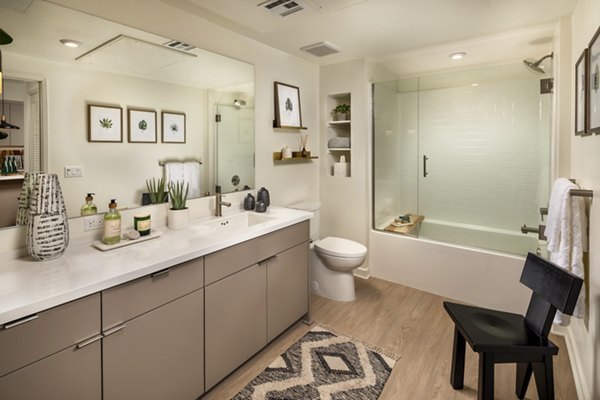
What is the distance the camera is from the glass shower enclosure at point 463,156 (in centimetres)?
322

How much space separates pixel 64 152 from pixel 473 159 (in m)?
3.83

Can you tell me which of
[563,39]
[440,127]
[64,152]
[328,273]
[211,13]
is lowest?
[328,273]

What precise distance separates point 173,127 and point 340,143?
72.5 inches

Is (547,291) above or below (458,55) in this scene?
below

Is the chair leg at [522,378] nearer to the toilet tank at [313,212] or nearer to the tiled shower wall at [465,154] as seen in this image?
the tiled shower wall at [465,154]

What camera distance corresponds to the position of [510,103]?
135 inches

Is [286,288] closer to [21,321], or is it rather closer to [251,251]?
[251,251]

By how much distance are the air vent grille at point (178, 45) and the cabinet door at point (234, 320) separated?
1.50 m

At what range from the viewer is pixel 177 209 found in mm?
2094

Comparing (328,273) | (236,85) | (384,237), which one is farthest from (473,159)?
(236,85)

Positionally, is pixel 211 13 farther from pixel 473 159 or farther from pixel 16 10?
pixel 473 159

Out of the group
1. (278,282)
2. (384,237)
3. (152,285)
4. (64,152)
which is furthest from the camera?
(384,237)

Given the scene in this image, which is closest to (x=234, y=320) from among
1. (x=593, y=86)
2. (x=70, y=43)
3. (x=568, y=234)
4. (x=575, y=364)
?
(x=70, y=43)

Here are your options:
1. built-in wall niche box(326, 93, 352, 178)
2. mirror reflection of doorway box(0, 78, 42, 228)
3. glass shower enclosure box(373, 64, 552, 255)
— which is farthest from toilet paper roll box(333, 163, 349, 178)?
mirror reflection of doorway box(0, 78, 42, 228)
